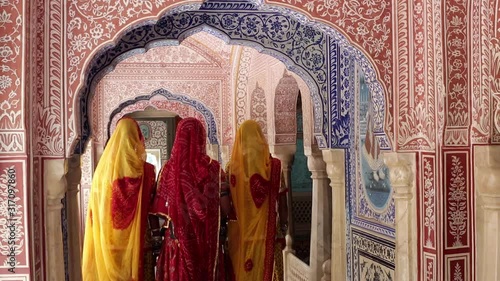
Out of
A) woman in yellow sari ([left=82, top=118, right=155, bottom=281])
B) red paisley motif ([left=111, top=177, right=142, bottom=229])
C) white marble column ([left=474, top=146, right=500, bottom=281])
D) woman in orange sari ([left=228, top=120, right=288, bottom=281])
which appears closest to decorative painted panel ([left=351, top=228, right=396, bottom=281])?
woman in orange sari ([left=228, top=120, right=288, bottom=281])

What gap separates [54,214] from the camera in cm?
354

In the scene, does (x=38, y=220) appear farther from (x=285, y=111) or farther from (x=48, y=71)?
(x=285, y=111)

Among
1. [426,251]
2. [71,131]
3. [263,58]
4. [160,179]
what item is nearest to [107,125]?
[263,58]

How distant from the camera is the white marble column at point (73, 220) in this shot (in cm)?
425

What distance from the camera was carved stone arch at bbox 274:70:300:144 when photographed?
271 inches

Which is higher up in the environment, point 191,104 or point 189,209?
point 191,104

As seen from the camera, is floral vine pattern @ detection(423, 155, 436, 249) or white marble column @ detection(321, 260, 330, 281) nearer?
floral vine pattern @ detection(423, 155, 436, 249)

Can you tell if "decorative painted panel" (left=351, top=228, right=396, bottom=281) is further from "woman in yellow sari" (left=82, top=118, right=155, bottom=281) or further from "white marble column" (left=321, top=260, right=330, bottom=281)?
"woman in yellow sari" (left=82, top=118, right=155, bottom=281)

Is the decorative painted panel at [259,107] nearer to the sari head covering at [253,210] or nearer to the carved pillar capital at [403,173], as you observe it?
the sari head covering at [253,210]

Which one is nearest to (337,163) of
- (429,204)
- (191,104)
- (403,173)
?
(403,173)

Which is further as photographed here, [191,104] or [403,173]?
[191,104]

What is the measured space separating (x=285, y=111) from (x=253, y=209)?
2.09 m

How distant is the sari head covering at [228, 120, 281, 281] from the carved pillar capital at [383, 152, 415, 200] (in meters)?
1.58

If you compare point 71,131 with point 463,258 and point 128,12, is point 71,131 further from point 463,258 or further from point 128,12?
point 463,258
